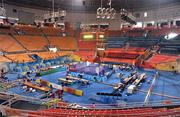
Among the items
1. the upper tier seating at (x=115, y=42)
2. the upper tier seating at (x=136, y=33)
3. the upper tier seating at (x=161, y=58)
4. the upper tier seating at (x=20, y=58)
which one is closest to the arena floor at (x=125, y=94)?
the upper tier seating at (x=161, y=58)

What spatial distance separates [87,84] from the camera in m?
21.1

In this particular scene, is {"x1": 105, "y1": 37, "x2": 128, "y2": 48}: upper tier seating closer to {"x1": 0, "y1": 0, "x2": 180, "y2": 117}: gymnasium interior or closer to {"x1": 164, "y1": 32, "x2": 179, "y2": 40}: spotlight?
{"x1": 0, "y1": 0, "x2": 180, "y2": 117}: gymnasium interior

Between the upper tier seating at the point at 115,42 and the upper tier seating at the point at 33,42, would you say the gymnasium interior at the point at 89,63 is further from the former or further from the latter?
the upper tier seating at the point at 115,42

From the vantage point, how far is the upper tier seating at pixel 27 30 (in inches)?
1644

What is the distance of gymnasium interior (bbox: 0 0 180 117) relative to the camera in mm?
13781

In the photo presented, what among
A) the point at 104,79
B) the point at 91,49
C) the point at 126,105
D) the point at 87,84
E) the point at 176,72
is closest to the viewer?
the point at 126,105

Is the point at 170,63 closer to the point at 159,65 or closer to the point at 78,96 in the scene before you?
the point at 159,65

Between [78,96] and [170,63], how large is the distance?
17803mm

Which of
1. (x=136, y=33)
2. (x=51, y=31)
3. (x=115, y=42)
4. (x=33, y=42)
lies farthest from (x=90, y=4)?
(x=33, y=42)

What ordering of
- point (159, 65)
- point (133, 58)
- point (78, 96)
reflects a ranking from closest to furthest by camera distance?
point (78, 96) < point (159, 65) < point (133, 58)

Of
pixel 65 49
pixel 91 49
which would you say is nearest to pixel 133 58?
pixel 91 49

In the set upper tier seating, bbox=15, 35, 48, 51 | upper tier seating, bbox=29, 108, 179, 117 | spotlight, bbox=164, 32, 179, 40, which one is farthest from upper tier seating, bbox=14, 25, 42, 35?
upper tier seating, bbox=29, 108, 179, 117

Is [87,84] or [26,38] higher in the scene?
[26,38]

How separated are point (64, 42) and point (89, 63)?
1928 cm
